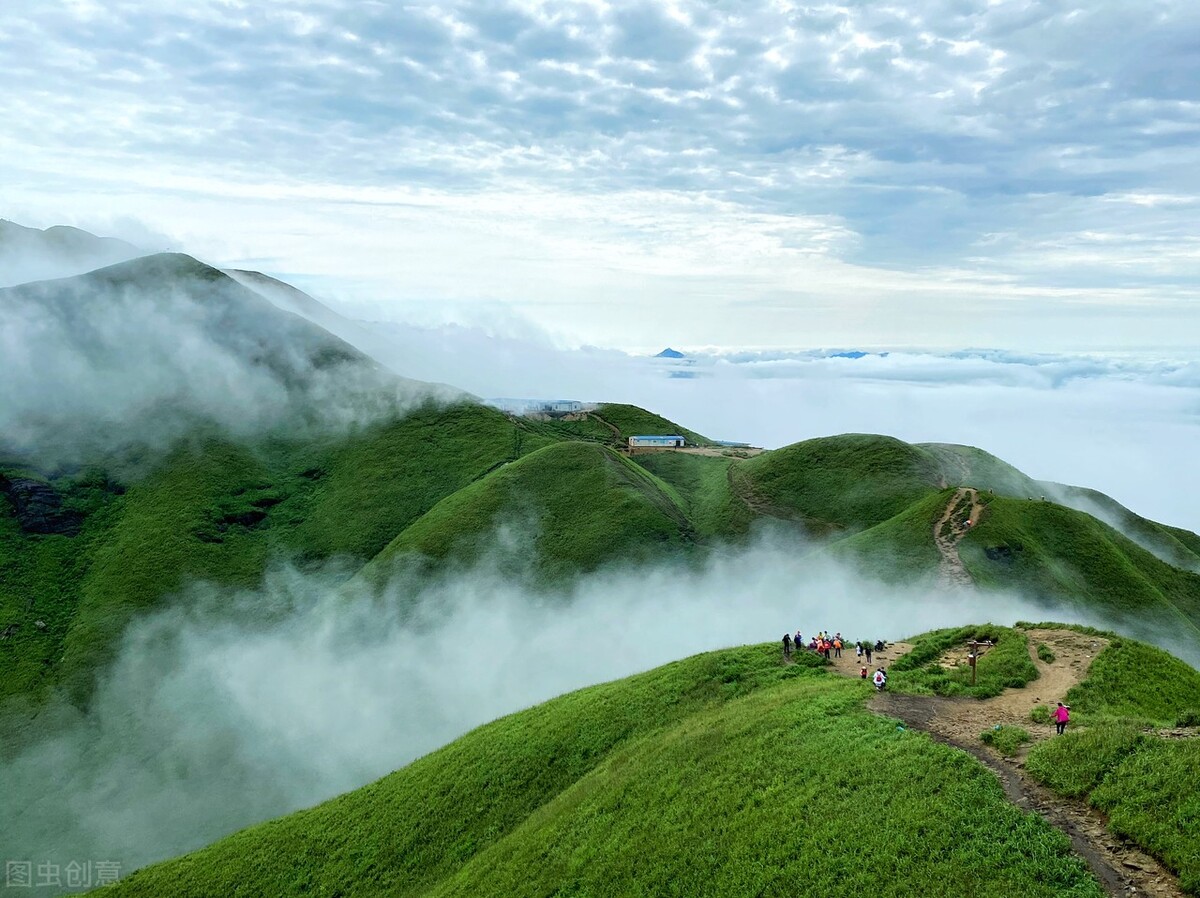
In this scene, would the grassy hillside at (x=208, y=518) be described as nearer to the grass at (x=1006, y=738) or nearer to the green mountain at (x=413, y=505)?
the green mountain at (x=413, y=505)

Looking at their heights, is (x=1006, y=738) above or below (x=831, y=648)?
above

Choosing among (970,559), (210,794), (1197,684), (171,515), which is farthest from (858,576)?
(171,515)

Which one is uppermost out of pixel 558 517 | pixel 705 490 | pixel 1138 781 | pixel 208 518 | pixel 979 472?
pixel 979 472

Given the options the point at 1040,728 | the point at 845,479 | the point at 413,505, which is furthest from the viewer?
the point at 413,505

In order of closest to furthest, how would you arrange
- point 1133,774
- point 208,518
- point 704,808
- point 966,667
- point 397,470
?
point 1133,774 → point 704,808 → point 966,667 → point 208,518 → point 397,470

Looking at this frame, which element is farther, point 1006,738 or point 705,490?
point 705,490

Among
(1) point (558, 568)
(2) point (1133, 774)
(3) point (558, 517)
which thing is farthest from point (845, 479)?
(2) point (1133, 774)

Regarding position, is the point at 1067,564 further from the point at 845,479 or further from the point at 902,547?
the point at 845,479
